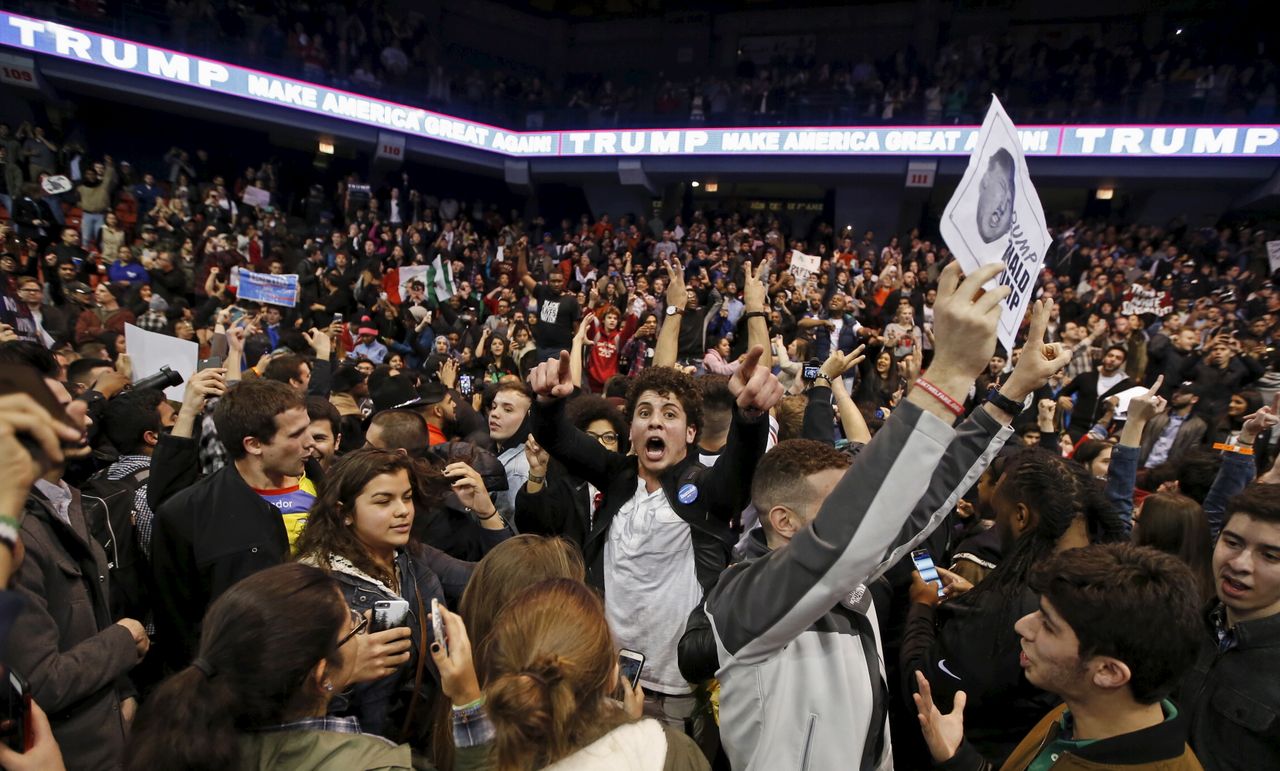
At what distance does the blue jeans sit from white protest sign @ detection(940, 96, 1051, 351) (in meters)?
14.7

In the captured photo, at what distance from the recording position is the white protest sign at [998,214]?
5.30 ft

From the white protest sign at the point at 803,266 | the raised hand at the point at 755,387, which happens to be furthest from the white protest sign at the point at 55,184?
the raised hand at the point at 755,387

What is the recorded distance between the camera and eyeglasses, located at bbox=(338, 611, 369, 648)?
1.63 m

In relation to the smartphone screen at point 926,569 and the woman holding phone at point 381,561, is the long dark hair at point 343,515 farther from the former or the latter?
the smartphone screen at point 926,569

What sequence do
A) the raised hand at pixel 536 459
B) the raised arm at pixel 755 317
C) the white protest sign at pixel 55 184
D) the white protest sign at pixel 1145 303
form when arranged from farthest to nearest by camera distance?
the white protest sign at pixel 55 184 → the white protest sign at pixel 1145 303 → the raised arm at pixel 755 317 → the raised hand at pixel 536 459

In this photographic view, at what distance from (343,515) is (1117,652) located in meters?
1.96

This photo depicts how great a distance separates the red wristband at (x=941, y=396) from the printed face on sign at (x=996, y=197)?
58 cm

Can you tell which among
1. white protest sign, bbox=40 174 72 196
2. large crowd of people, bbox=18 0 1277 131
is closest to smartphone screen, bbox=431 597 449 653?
white protest sign, bbox=40 174 72 196

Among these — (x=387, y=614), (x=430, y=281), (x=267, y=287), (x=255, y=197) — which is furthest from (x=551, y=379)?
(x=255, y=197)

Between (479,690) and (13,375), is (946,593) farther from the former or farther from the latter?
(13,375)

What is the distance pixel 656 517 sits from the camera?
268 cm

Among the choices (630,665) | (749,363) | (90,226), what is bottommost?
(630,665)

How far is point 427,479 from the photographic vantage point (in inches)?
100.0

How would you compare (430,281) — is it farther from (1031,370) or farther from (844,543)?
(844,543)
